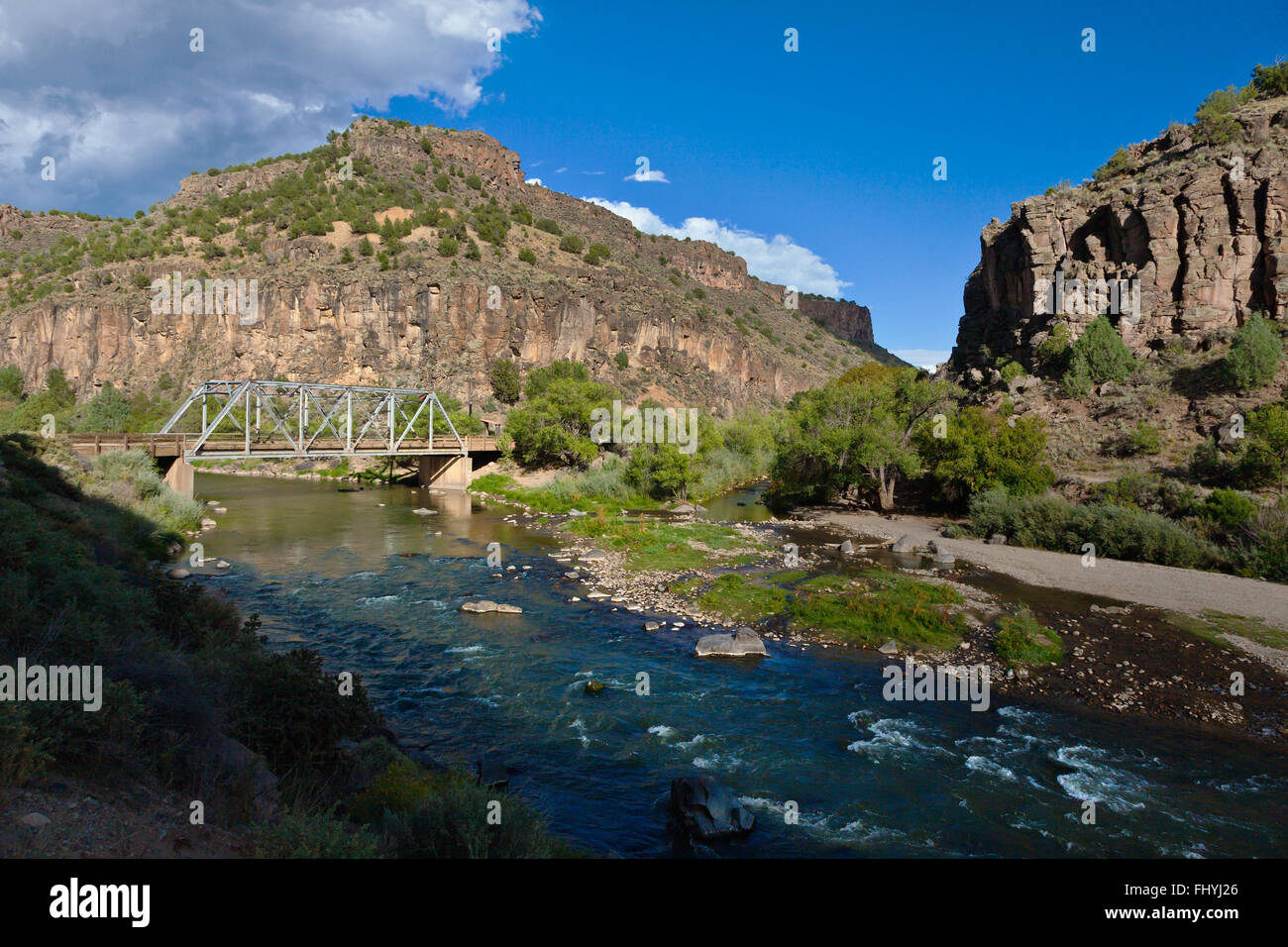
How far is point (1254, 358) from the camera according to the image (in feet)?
108

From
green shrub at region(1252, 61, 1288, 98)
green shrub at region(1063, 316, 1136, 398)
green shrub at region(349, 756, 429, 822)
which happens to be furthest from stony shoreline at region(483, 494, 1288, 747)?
green shrub at region(1252, 61, 1288, 98)

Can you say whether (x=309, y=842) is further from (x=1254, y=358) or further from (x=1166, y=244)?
(x=1166, y=244)

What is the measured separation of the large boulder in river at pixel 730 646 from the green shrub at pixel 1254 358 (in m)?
34.8

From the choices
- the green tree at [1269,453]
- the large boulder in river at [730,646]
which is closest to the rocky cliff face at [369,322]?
the green tree at [1269,453]

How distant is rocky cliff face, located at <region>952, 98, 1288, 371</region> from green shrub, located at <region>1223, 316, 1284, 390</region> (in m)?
5.81

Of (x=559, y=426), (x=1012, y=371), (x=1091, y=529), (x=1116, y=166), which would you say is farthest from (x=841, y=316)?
(x=1091, y=529)

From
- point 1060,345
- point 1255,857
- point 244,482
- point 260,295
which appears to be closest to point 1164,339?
point 1060,345

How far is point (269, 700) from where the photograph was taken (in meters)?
8.44

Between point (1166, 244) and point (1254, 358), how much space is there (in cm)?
1403

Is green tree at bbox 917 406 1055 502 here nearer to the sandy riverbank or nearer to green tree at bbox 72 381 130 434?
the sandy riverbank

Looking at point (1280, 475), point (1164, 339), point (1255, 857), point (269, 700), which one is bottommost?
point (1255, 857)

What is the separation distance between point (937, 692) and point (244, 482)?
55.7 m

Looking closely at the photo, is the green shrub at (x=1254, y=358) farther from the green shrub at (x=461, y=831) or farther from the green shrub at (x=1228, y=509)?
the green shrub at (x=461, y=831)

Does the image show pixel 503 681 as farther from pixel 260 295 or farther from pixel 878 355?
pixel 878 355
